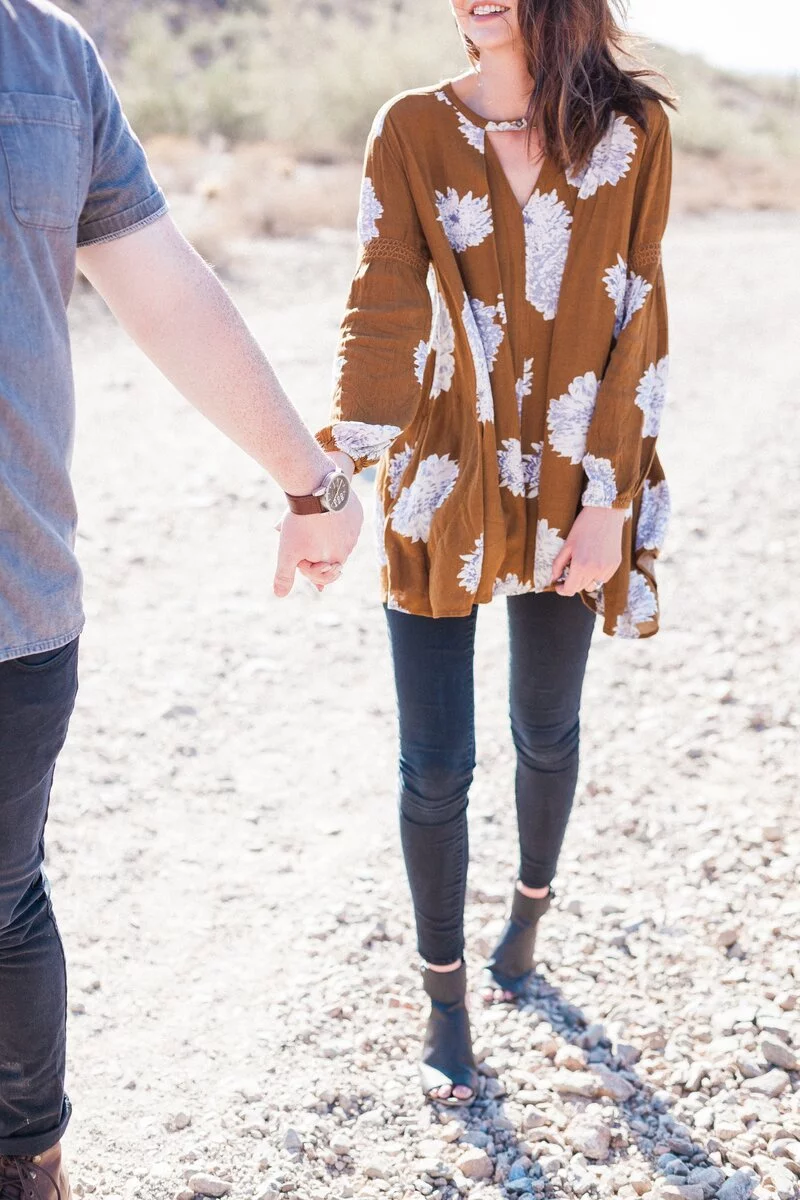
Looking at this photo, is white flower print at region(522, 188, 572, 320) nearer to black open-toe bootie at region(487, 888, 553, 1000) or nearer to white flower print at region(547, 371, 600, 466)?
white flower print at region(547, 371, 600, 466)

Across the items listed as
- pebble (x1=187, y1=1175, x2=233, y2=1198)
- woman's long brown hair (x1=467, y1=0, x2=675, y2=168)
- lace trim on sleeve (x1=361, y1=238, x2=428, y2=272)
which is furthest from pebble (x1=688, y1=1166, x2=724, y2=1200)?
woman's long brown hair (x1=467, y1=0, x2=675, y2=168)

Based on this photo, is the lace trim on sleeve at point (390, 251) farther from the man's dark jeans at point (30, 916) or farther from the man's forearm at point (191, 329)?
the man's dark jeans at point (30, 916)

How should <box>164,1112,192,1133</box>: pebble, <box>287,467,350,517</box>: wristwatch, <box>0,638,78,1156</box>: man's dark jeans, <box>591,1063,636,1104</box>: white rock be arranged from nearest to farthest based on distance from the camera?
1. <box>0,638,78,1156</box>: man's dark jeans
2. <box>287,467,350,517</box>: wristwatch
3. <box>164,1112,192,1133</box>: pebble
4. <box>591,1063,636,1104</box>: white rock

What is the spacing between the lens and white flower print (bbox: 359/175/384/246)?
81.0 inches

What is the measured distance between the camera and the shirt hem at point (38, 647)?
4.57 ft

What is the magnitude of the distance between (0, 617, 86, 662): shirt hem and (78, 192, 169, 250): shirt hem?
1.56ft

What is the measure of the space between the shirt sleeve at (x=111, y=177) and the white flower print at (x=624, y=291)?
91 centimetres

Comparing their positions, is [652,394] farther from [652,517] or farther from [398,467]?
[398,467]

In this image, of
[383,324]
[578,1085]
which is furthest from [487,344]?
[578,1085]

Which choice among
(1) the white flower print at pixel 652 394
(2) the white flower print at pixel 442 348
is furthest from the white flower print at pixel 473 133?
(1) the white flower print at pixel 652 394

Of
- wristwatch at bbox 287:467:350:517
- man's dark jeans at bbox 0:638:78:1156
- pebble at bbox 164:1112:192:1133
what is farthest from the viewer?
pebble at bbox 164:1112:192:1133

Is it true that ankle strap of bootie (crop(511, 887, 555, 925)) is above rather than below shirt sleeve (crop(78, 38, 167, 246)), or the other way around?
below

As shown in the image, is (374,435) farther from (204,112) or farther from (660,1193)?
(204,112)

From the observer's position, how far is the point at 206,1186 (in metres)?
2.06
